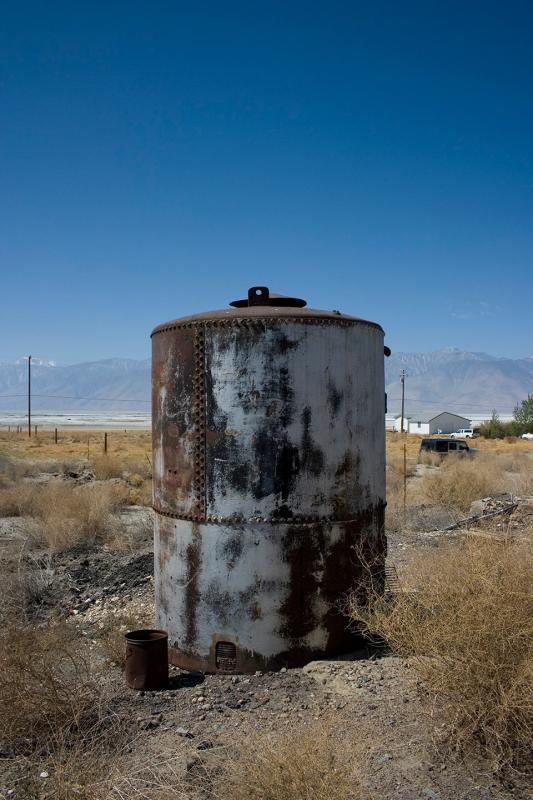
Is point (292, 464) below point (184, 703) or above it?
above

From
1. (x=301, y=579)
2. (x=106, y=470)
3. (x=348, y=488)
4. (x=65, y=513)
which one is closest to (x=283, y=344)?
(x=348, y=488)

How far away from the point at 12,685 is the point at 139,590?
4109 mm

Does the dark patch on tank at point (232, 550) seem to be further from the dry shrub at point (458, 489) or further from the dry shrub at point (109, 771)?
the dry shrub at point (458, 489)

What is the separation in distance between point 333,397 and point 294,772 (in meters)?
3.03

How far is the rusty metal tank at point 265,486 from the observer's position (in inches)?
223

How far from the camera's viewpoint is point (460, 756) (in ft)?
14.0

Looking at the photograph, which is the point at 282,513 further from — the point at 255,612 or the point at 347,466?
the point at 255,612

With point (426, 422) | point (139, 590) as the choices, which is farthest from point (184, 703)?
point (426, 422)

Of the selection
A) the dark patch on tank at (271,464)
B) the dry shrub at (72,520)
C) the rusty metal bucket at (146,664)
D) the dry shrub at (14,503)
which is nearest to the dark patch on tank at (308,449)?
the dark patch on tank at (271,464)

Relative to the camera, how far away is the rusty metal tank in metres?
5.67

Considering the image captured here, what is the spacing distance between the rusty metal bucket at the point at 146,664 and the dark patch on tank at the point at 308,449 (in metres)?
1.85

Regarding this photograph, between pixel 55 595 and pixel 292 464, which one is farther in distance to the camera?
pixel 55 595

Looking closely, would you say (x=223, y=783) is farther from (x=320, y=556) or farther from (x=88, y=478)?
(x=88, y=478)

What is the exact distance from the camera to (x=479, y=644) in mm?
4414
